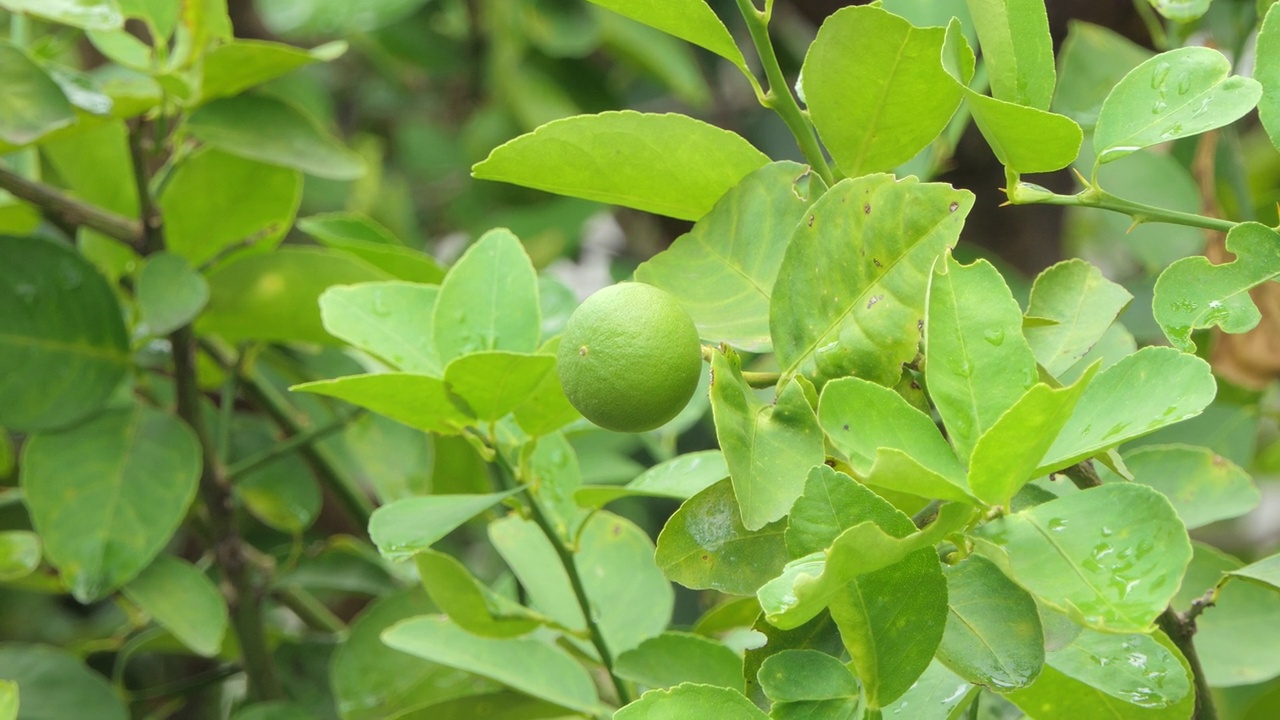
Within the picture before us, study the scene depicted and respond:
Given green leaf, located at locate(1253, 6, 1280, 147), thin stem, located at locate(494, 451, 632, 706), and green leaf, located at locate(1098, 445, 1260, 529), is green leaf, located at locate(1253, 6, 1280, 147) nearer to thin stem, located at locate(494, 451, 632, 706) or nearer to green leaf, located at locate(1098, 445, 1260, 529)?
green leaf, located at locate(1098, 445, 1260, 529)

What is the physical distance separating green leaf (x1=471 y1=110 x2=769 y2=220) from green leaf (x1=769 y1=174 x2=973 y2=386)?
0.05 meters

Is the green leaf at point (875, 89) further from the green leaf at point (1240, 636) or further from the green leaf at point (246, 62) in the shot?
the green leaf at point (246, 62)

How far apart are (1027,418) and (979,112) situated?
109 millimetres

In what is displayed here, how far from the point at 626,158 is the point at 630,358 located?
82 mm

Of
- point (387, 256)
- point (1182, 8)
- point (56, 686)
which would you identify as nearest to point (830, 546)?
point (1182, 8)

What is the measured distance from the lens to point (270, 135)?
76cm

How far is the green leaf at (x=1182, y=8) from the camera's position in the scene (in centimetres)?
43

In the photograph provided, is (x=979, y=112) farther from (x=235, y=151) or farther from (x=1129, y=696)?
(x=235, y=151)

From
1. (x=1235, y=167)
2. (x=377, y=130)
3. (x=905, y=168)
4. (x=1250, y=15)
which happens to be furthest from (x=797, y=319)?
(x=377, y=130)

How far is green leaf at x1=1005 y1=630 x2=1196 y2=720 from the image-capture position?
387mm

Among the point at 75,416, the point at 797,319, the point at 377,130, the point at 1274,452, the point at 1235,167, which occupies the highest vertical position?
the point at 797,319

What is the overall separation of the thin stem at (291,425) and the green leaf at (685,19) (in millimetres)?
523

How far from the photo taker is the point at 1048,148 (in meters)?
0.38

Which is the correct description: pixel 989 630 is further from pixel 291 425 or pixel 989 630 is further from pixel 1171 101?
pixel 291 425
